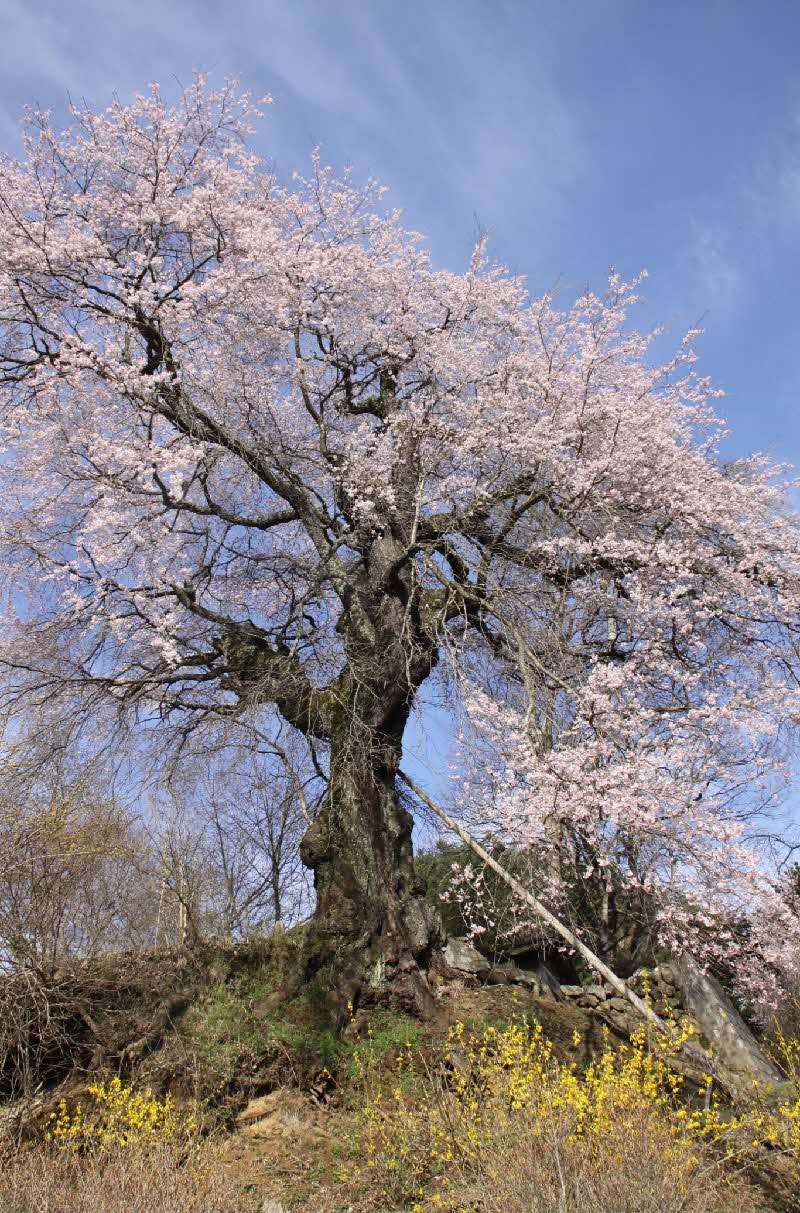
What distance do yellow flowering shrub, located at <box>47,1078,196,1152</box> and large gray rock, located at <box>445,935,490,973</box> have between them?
3.00 metres

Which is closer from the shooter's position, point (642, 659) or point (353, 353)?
point (642, 659)

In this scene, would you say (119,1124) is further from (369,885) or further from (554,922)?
(554,922)

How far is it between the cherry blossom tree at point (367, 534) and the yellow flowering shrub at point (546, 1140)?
1906 millimetres

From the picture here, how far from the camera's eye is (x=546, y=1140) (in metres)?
3.93

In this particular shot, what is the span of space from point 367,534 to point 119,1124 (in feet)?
20.9

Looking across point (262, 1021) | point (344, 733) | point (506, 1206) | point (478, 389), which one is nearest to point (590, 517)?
point (478, 389)

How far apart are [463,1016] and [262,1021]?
1.81 m

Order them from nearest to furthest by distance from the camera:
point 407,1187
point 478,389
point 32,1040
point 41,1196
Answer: point 41,1196
point 407,1187
point 32,1040
point 478,389

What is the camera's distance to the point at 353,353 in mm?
10508

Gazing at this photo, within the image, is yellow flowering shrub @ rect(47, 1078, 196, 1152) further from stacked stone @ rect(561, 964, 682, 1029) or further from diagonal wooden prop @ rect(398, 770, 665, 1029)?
stacked stone @ rect(561, 964, 682, 1029)

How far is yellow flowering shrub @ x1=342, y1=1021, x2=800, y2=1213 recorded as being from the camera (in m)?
3.70

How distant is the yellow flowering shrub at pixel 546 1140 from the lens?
370cm

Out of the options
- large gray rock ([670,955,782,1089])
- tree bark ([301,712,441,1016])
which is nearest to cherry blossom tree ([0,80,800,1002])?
tree bark ([301,712,441,1016])

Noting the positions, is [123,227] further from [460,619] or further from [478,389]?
[460,619]
